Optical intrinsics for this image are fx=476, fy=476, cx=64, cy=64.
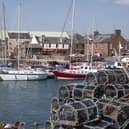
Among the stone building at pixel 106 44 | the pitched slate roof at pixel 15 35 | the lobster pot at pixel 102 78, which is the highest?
the pitched slate roof at pixel 15 35

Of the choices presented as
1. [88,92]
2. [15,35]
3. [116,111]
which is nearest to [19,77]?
[88,92]

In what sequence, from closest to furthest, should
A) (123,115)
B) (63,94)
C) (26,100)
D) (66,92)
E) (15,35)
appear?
(123,115), (66,92), (63,94), (26,100), (15,35)

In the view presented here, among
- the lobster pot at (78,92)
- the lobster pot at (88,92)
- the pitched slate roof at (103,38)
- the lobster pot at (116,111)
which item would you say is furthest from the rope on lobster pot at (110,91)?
the pitched slate roof at (103,38)

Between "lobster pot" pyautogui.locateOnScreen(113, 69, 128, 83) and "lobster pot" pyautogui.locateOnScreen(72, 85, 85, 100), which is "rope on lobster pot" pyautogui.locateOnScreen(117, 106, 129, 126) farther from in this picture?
"lobster pot" pyautogui.locateOnScreen(113, 69, 128, 83)

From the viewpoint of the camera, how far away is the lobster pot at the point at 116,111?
77.9 ft

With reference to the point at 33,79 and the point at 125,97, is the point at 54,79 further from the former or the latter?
the point at 125,97

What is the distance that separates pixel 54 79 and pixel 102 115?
205 feet

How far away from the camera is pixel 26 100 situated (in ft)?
184

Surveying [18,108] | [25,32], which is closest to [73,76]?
[18,108]

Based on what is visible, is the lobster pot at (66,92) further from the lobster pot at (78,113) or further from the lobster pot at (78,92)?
the lobster pot at (78,113)

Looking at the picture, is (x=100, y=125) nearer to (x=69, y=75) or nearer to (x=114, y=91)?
(x=114, y=91)

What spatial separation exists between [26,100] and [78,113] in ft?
109

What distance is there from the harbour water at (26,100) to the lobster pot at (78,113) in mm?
14683

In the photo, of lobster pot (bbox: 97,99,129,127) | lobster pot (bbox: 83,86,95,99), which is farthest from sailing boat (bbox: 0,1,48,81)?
lobster pot (bbox: 97,99,129,127)
